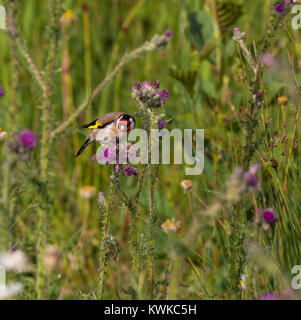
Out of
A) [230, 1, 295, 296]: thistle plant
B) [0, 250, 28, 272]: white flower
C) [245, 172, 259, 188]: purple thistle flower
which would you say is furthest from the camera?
[230, 1, 295, 296]: thistle plant

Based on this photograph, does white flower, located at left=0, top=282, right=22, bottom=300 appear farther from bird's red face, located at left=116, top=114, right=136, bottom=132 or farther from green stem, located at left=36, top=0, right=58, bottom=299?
bird's red face, located at left=116, top=114, right=136, bottom=132

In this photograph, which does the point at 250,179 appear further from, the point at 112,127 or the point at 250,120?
the point at 112,127

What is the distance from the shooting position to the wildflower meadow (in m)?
0.87

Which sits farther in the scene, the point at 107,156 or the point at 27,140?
the point at 107,156

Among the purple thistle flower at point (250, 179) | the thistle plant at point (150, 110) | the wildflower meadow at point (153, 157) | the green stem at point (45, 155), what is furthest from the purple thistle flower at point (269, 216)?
the green stem at point (45, 155)

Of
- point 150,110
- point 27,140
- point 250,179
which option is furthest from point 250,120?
point 27,140

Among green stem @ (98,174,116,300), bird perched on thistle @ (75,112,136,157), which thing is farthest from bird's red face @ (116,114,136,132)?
green stem @ (98,174,116,300)

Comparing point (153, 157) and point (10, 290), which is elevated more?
point (153, 157)

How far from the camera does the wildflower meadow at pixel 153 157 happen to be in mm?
870

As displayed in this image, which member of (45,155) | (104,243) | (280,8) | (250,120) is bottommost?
(104,243)

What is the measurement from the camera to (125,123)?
1043 mm

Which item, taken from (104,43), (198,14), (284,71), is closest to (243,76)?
(284,71)

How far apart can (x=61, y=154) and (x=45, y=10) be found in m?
0.92

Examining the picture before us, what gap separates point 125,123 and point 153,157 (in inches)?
3.7
